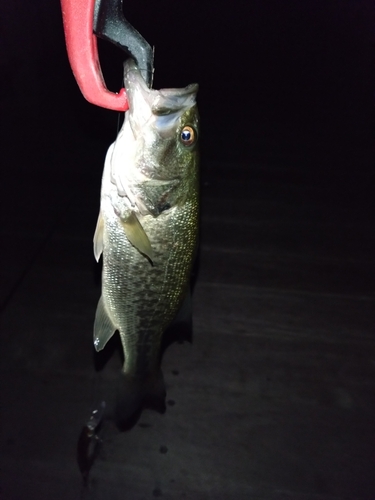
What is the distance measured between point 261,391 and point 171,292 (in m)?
1.00

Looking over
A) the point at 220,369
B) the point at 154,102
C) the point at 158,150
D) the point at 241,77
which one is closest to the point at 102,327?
the point at 158,150

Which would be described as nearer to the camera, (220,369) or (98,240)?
(98,240)

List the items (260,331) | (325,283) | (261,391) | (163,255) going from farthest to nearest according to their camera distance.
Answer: (325,283), (260,331), (261,391), (163,255)

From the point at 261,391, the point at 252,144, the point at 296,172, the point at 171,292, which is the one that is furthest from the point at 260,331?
the point at 252,144

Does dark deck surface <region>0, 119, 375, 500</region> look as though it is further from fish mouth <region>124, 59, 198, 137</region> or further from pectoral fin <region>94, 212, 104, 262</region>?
fish mouth <region>124, 59, 198, 137</region>

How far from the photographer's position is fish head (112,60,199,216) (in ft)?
3.13

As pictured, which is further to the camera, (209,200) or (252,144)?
(252,144)

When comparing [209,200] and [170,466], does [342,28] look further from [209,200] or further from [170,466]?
[170,466]

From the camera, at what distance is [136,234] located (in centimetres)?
100

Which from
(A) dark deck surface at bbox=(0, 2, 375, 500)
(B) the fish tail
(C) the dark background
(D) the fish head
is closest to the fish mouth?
(D) the fish head

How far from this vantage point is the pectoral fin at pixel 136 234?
100cm

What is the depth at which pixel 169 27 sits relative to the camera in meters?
8.62

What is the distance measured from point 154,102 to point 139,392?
0.86 metres

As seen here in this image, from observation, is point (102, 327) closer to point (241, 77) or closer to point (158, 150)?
point (158, 150)
